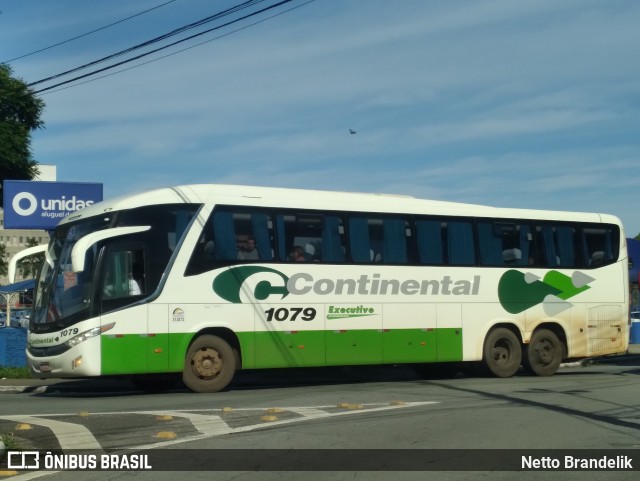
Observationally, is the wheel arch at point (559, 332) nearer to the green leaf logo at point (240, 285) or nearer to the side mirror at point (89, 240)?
the green leaf logo at point (240, 285)

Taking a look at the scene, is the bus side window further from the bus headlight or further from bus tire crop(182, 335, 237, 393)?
bus tire crop(182, 335, 237, 393)

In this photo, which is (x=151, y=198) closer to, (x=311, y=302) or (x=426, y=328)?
(x=311, y=302)

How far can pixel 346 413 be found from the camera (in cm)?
1251

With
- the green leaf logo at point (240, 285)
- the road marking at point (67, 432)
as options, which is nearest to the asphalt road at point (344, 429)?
the road marking at point (67, 432)

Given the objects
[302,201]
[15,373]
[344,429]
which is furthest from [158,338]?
[15,373]

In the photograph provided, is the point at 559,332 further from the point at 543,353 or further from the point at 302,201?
the point at 302,201

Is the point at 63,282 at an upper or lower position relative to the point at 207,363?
upper

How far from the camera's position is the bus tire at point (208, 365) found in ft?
53.1

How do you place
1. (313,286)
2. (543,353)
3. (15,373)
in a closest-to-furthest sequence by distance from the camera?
(313,286), (543,353), (15,373)

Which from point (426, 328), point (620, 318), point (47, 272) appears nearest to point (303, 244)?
point (426, 328)

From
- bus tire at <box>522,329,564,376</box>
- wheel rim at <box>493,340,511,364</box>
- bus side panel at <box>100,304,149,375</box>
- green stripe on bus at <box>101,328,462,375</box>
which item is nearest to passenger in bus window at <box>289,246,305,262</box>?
green stripe on bus at <box>101,328,462,375</box>

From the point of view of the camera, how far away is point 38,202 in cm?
2508

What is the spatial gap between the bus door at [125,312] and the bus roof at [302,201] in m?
0.95

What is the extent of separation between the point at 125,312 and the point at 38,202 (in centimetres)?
1095
